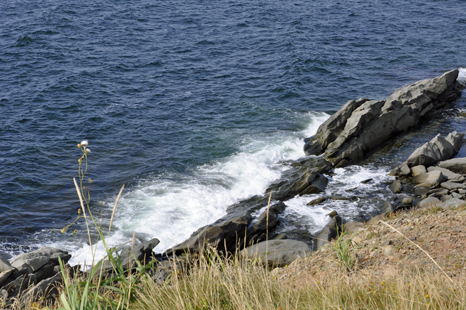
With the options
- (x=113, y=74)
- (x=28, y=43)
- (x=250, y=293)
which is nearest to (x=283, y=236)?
(x=250, y=293)

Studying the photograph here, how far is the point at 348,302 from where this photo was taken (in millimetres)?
5031

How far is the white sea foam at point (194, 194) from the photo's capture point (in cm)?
1351

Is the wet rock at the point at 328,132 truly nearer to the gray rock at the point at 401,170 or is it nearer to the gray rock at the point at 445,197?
the gray rock at the point at 401,170

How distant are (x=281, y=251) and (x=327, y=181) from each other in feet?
19.6

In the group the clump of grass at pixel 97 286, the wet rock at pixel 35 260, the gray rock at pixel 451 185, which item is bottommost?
the gray rock at pixel 451 185

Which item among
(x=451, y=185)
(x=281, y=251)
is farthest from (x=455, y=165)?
(x=281, y=251)

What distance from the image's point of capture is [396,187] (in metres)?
15.2

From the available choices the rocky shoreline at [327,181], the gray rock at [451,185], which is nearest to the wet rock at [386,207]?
the rocky shoreline at [327,181]

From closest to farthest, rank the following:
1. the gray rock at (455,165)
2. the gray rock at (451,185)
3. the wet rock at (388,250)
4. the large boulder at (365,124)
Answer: the wet rock at (388,250) < the gray rock at (451,185) < the gray rock at (455,165) < the large boulder at (365,124)

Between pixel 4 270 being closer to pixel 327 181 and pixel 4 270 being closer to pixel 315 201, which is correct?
pixel 315 201

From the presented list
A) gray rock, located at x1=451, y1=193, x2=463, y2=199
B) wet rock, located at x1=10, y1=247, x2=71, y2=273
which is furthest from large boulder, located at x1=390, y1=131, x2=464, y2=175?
wet rock, located at x1=10, y1=247, x2=71, y2=273

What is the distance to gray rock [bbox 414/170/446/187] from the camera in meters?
14.9

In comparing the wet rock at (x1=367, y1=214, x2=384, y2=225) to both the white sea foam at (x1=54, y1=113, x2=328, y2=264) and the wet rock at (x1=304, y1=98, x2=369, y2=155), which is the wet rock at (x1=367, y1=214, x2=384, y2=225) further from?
the wet rock at (x1=304, y1=98, x2=369, y2=155)

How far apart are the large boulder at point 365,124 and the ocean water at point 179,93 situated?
37.3 inches
